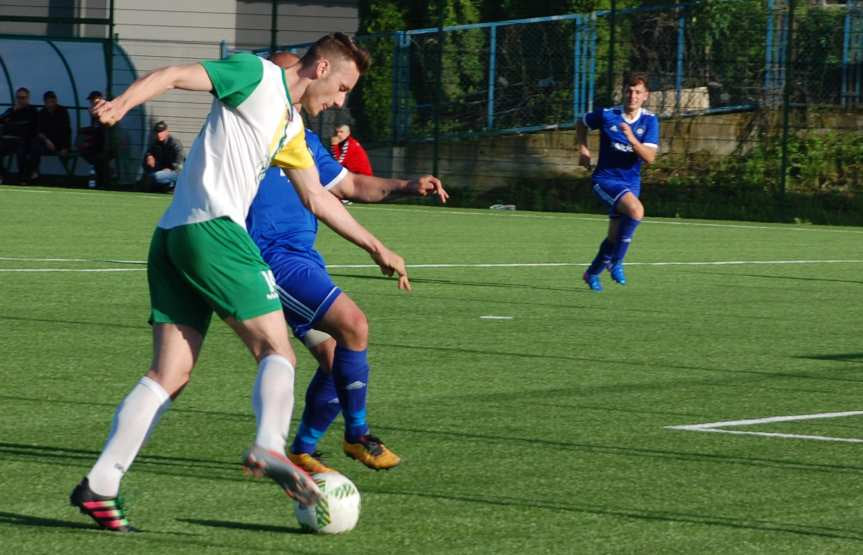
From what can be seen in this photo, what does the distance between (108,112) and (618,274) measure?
1175 centimetres

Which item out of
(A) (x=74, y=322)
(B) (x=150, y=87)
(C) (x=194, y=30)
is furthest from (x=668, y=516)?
(C) (x=194, y=30)

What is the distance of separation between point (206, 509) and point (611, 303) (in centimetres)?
888

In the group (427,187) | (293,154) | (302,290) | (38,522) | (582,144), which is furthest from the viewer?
(582,144)

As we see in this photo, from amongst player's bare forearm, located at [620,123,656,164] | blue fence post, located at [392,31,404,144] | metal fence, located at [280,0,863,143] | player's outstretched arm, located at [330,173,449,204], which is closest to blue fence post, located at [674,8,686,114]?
metal fence, located at [280,0,863,143]

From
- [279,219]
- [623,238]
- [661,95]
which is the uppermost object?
[661,95]

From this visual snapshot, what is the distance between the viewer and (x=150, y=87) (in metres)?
5.35

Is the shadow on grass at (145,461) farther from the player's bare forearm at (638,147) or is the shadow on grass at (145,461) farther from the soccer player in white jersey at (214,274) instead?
the player's bare forearm at (638,147)

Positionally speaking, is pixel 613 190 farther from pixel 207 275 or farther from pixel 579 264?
pixel 207 275

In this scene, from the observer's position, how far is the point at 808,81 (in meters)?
28.9

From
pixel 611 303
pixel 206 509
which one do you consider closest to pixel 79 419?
pixel 206 509

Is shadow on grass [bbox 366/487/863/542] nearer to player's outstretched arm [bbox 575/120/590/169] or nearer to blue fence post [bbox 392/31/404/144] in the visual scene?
player's outstretched arm [bbox 575/120/590/169]

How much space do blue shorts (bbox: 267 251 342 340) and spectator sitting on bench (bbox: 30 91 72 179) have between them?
941 inches

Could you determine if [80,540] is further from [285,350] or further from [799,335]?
[799,335]

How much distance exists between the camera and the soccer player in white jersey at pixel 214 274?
18.7ft
